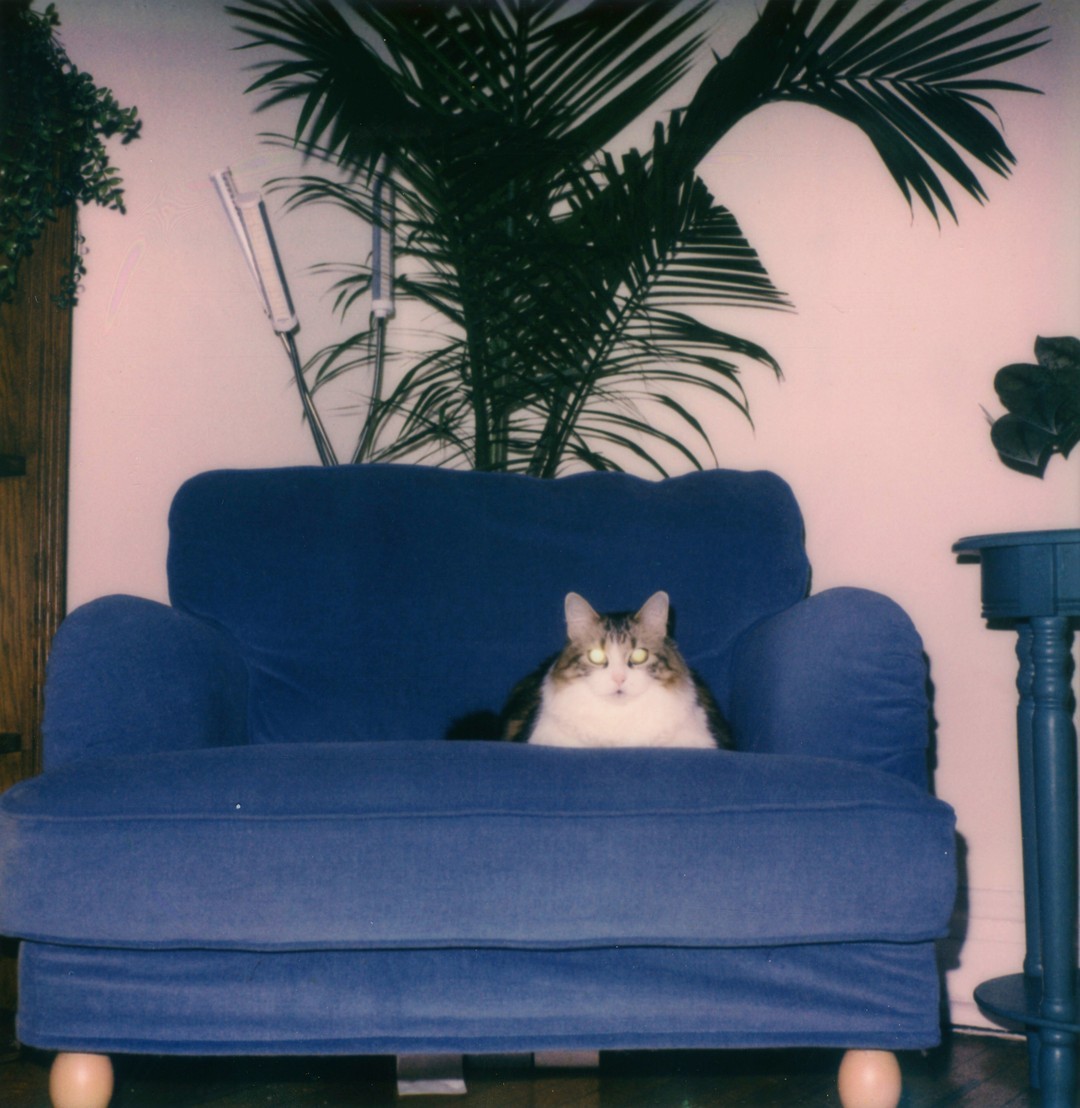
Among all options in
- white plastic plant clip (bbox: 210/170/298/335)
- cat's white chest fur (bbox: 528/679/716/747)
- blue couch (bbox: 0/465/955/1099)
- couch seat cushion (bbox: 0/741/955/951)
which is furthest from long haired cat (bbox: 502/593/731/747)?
white plastic plant clip (bbox: 210/170/298/335)

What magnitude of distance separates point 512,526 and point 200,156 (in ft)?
3.75

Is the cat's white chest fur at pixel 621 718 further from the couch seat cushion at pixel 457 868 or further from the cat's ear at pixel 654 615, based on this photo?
the couch seat cushion at pixel 457 868

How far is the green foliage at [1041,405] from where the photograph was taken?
184 centimetres

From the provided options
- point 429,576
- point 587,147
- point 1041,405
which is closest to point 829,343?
point 1041,405

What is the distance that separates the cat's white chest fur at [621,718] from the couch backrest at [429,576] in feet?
0.66

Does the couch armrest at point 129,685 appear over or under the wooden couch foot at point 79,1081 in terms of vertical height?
over

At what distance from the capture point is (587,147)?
2.20 meters

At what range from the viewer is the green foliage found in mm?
1839

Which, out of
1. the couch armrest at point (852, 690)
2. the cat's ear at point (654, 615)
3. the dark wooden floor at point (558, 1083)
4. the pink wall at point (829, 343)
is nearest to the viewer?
the couch armrest at point (852, 690)

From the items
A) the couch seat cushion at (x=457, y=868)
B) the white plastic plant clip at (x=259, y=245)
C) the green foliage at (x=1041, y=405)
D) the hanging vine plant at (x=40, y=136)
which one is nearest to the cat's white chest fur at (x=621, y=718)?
the couch seat cushion at (x=457, y=868)

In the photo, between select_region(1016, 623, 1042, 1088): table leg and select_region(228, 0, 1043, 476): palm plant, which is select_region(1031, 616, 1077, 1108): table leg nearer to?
select_region(1016, 623, 1042, 1088): table leg

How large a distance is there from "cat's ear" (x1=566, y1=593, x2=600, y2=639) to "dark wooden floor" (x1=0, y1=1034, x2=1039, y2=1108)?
2.15ft

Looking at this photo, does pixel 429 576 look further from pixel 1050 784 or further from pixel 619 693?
pixel 1050 784

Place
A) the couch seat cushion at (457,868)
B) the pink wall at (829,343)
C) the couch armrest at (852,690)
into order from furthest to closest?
the pink wall at (829,343) < the couch armrest at (852,690) < the couch seat cushion at (457,868)
